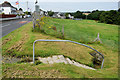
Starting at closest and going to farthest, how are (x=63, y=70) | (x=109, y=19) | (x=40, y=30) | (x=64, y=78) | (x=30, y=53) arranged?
1. (x=64, y=78)
2. (x=63, y=70)
3. (x=30, y=53)
4. (x=40, y=30)
5. (x=109, y=19)

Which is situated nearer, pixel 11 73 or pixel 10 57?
pixel 11 73

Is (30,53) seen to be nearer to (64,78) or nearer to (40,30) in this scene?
(64,78)

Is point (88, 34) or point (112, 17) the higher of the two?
point (112, 17)

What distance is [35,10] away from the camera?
1223 centimetres

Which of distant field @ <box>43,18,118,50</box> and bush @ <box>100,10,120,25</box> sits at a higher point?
bush @ <box>100,10,120,25</box>

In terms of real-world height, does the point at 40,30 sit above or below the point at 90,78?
above

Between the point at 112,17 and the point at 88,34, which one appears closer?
the point at 88,34

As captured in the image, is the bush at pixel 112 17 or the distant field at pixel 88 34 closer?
the distant field at pixel 88 34

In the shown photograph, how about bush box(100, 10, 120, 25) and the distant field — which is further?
bush box(100, 10, 120, 25)

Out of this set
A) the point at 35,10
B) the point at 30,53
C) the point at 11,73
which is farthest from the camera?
the point at 35,10

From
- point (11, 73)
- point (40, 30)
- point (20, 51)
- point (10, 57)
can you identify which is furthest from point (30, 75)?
point (40, 30)

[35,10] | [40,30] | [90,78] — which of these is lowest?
[90,78]

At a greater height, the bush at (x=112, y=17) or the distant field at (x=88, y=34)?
the bush at (x=112, y=17)

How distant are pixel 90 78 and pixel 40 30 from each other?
7589 millimetres
